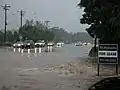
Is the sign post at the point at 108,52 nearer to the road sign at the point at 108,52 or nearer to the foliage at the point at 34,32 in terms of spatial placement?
the road sign at the point at 108,52

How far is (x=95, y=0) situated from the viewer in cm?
1135

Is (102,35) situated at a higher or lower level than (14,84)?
higher

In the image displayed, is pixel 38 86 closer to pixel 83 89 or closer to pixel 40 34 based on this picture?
pixel 83 89

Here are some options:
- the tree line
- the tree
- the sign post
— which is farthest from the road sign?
the tree line

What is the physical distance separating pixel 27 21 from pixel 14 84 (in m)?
100

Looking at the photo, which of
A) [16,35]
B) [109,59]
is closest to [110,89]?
[109,59]

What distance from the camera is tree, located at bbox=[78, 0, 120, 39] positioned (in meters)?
11.6

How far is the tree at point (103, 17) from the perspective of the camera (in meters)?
11.6

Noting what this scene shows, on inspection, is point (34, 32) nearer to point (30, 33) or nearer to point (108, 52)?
point (30, 33)

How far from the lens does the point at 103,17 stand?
2347cm

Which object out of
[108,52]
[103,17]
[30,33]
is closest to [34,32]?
[30,33]

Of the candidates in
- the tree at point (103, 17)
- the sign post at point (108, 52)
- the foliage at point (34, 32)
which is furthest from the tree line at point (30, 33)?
the sign post at point (108, 52)

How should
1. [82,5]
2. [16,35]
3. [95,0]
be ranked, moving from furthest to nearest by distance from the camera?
[16,35] → [82,5] → [95,0]

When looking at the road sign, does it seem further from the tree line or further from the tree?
the tree line
